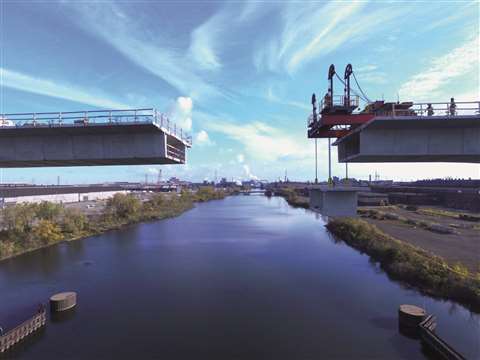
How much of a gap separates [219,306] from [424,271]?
57.2ft

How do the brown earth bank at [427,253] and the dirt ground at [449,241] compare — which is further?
the dirt ground at [449,241]

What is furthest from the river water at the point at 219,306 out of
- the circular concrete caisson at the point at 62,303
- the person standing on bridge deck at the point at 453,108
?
the person standing on bridge deck at the point at 453,108

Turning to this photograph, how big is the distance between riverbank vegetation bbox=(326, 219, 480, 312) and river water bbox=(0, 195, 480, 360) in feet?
3.51

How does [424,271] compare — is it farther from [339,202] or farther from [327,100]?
[327,100]

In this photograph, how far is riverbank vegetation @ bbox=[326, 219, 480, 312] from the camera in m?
20.7

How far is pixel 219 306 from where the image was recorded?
20703mm

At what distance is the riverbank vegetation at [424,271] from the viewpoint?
2070cm

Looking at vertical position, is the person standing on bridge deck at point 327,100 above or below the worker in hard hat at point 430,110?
above

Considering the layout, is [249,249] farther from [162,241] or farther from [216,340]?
[216,340]

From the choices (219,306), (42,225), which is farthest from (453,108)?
(42,225)

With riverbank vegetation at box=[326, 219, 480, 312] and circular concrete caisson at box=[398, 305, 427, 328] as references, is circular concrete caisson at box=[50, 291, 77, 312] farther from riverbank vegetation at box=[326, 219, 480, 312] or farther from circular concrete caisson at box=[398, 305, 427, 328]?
→ riverbank vegetation at box=[326, 219, 480, 312]

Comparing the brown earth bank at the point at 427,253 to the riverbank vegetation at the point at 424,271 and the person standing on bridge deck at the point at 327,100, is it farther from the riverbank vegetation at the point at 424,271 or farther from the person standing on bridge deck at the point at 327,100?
the person standing on bridge deck at the point at 327,100

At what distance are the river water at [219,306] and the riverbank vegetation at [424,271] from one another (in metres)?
1.07

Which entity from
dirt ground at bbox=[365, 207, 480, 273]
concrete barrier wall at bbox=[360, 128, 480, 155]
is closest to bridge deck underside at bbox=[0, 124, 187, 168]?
concrete barrier wall at bbox=[360, 128, 480, 155]
